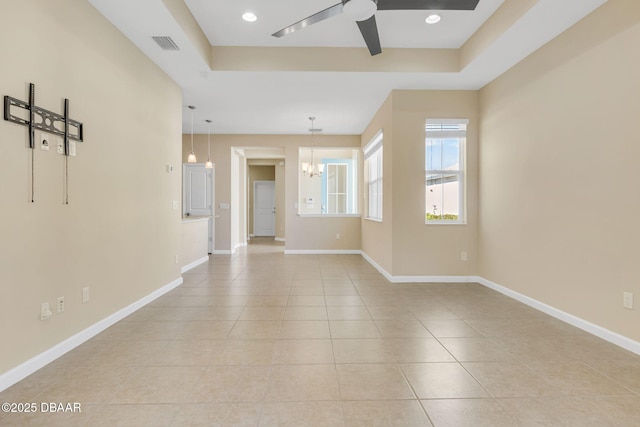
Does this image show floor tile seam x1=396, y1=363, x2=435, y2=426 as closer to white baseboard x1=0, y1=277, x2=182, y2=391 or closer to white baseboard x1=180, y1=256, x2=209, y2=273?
white baseboard x1=0, y1=277, x2=182, y2=391

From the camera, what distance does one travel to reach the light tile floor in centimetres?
162

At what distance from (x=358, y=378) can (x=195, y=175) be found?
21.7ft

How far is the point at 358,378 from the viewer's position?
77.3 inches

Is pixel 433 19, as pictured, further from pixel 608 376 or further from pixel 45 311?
pixel 45 311

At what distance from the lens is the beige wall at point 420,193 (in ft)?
14.6

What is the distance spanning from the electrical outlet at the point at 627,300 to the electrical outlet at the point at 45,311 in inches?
174

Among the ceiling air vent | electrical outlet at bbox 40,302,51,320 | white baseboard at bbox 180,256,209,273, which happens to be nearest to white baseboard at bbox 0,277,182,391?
electrical outlet at bbox 40,302,51,320

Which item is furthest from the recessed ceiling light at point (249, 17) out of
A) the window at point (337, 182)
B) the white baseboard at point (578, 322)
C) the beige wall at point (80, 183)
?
the window at point (337, 182)

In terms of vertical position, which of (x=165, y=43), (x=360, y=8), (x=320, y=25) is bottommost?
(x=360, y=8)

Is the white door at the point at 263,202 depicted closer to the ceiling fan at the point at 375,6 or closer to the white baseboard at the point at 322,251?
the white baseboard at the point at 322,251

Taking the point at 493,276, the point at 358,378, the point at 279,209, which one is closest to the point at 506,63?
the point at 493,276

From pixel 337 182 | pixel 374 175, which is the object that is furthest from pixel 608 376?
pixel 337 182

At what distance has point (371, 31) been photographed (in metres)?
2.76

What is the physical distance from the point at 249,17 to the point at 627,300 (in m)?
4.35
